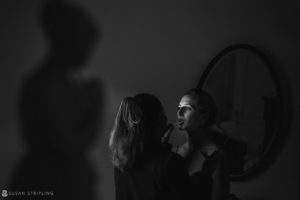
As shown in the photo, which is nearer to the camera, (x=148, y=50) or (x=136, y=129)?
(x=136, y=129)

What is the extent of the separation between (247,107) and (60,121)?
120 centimetres

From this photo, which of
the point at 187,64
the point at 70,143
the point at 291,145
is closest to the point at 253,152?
the point at 291,145

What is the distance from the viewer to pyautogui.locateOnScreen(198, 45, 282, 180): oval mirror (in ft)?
6.61

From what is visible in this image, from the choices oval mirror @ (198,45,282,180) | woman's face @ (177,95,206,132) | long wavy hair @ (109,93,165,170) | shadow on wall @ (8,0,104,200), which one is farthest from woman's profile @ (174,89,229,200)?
shadow on wall @ (8,0,104,200)

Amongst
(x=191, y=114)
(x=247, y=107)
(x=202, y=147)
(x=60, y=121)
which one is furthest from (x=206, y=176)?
(x=60, y=121)

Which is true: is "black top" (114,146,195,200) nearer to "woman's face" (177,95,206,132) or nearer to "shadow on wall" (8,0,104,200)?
"woman's face" (177,95,206,132)

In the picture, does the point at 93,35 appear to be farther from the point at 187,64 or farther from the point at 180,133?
the point at 180,133

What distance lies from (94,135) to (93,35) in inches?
26.0

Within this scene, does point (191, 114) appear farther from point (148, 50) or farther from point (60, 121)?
point (60, 121)

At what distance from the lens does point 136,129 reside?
1.55 m

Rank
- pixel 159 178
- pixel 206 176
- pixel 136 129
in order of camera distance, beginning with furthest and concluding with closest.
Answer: pixel 206 176
pixel 136 129
pixel 159 178

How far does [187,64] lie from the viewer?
2205 millimetres

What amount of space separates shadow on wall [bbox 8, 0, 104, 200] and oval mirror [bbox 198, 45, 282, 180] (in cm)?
83

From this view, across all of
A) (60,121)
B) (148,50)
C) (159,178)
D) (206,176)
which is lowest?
(206,176)
